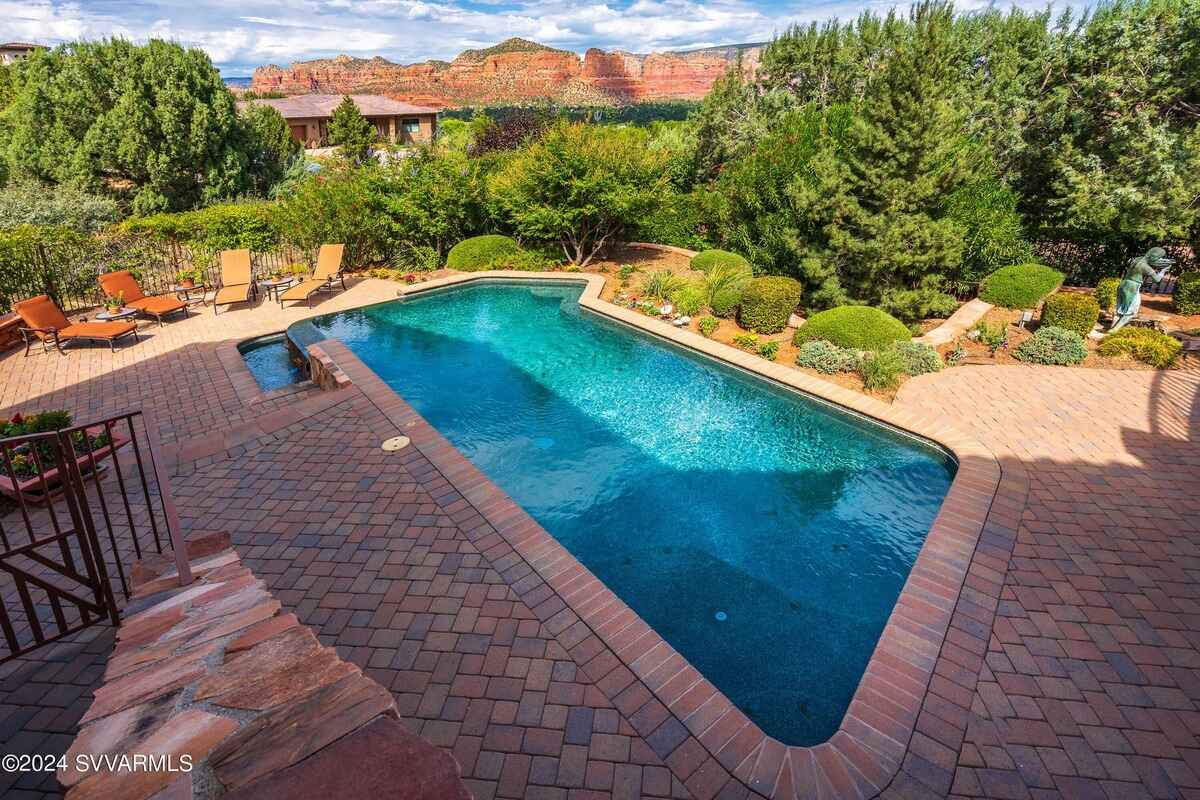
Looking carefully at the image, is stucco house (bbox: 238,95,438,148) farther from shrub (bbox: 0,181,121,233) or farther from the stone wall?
the stone wall

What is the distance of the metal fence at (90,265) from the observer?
12000 mm

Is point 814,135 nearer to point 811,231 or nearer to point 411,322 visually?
point 811,231

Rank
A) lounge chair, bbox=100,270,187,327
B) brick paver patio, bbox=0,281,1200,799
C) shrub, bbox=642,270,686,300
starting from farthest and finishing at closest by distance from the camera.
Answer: shrub, bbox=642,270,686,300
lounge chair, bbox=100,270,187,327
brick paver patio, bbox=0,281,1200,799

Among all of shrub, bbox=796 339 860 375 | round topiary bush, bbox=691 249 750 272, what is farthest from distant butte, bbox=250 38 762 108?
shrub, bbox=796 339 860 375

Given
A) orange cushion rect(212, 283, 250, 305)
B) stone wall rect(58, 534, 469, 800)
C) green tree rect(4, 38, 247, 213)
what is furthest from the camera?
green tree rect(4, 38, 247, 213)

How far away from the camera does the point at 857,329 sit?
1092cm

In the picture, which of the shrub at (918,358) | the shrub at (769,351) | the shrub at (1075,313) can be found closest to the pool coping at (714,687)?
the shrub at (918,358)

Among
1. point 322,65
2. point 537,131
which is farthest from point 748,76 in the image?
point 322,65

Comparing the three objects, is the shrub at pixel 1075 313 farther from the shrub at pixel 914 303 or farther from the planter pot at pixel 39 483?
the planter pot at pixel 39 483

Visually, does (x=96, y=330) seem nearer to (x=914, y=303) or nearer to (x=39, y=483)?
(x=39, y=483)

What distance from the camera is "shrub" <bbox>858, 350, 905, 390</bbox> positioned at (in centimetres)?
963

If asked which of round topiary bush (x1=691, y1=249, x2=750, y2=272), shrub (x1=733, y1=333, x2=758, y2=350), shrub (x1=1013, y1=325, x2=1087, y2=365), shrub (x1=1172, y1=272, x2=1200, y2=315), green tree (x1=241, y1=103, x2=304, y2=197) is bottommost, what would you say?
shrub (x1=733, y1=333, x2=758, y2=350)

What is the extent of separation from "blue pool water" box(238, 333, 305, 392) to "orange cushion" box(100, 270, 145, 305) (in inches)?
130

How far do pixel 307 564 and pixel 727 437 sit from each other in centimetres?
565
